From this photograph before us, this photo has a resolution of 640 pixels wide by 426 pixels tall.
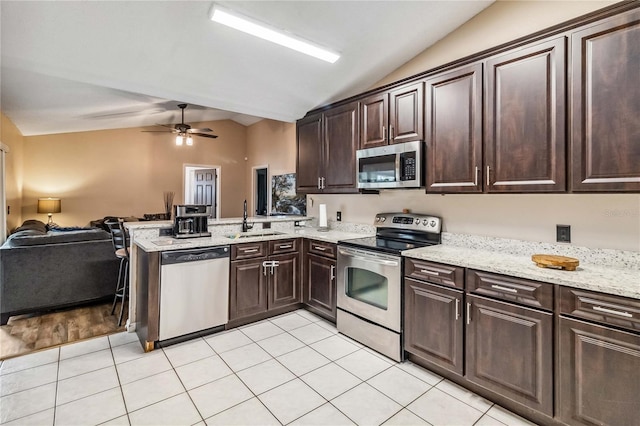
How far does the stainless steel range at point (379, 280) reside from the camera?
254 centimetres

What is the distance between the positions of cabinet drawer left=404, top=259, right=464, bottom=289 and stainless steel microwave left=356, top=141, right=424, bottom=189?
703 millimetres

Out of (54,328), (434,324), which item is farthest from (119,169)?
(434,324)

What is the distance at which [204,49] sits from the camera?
8.65ft

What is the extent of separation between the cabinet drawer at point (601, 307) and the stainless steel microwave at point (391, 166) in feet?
4.34

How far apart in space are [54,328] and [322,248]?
2.82 meters

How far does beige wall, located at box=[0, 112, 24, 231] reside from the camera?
462 cm

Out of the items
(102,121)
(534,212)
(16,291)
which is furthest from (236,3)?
(102,121)

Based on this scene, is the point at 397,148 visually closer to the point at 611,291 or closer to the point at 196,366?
the point at 611,291

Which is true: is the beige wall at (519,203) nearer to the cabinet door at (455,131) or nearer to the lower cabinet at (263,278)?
the cabinet door at (455,131)

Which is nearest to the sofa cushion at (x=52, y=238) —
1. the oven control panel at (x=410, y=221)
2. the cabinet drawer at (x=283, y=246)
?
the cabinet drawer at (x=283, y=246)

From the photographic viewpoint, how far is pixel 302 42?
2656mm

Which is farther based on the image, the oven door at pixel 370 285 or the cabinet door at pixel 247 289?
the cabinet door at pixel 247 289

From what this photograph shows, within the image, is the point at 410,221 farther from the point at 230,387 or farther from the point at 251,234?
the point at 230,387

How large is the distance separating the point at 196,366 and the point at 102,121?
5296 mm
